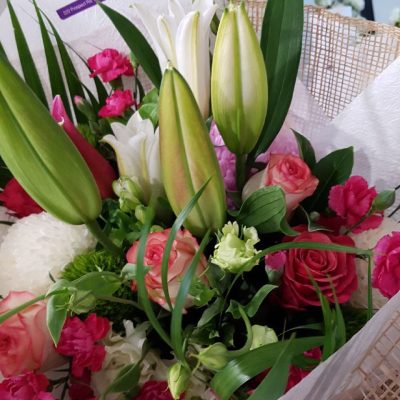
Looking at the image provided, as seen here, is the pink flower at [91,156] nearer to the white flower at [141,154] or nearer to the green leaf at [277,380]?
the white flower at [141,154]

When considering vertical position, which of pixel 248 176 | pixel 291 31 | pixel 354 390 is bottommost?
pixel 354 390

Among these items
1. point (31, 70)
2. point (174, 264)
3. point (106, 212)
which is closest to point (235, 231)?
point (174, 264)

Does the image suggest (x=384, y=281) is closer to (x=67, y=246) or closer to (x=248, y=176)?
(x=248, y=176)

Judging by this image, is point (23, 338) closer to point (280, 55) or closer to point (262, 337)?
point (262, 337)

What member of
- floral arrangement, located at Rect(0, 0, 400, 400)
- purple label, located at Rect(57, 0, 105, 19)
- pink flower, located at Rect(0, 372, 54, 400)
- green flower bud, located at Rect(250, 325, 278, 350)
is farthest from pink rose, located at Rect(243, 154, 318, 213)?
purple label, located at Rect(57, 0, 105, 19)

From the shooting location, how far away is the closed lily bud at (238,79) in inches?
16.4

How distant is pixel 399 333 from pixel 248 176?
0.21 metres

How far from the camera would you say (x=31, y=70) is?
2.10 ft

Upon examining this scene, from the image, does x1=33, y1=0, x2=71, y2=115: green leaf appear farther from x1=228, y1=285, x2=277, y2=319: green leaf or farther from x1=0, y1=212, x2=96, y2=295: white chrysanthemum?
x1=228, y1=285, x2=277, y2=319: green leaf

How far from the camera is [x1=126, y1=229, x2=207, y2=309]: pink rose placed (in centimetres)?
42

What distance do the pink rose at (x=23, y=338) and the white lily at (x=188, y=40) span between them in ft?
0.71

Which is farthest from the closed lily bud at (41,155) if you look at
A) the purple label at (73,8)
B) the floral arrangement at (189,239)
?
the purple label at (73,8)

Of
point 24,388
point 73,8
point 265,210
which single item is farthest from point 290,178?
point 73,8

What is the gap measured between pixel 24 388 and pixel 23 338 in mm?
35
